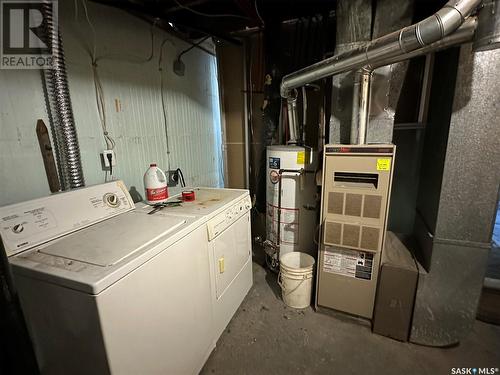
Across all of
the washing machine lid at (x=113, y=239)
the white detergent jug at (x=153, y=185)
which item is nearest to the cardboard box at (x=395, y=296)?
the washing machine lid at (x=113, y=239)

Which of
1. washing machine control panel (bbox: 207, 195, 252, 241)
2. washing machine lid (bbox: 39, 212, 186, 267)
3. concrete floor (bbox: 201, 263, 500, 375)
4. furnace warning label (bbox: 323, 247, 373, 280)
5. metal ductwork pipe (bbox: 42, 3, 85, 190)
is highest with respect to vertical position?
metal ductwork pipe (bbox: 42, 3, 85, 190)

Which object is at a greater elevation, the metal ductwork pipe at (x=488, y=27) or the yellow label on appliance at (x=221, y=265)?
the metal ductwork pipe at (x=488, y=27)

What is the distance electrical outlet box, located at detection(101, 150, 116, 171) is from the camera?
1.58 m

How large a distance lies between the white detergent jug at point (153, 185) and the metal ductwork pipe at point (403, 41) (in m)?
1.29

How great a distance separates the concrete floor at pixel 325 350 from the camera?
147cm

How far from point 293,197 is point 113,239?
1.42 metres

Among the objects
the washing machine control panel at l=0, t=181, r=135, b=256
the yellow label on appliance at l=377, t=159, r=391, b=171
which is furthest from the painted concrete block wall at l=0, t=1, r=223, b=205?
the yellow label on appliance at l=377, t=159, r=391, b=171

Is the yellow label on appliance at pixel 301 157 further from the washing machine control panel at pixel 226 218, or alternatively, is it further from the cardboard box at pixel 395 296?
the cardboard box at pixel 395 296

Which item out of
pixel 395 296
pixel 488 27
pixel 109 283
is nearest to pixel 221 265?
pixel 109 283

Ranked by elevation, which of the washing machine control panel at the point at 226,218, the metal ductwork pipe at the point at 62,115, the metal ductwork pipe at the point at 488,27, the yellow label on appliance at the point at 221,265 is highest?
the metal ductwork pipe at the point at 488,27

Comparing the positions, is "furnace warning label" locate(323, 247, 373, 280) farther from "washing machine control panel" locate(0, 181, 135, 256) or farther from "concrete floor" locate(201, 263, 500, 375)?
"washing machine control panel" locate(0, 181, 135, 256)

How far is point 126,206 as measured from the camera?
1.53 m

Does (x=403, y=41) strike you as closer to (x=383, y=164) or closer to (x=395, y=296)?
(x=383, y=164)

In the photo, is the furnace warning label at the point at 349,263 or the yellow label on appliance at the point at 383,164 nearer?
the yellow label on appliance at the point at 383,164
